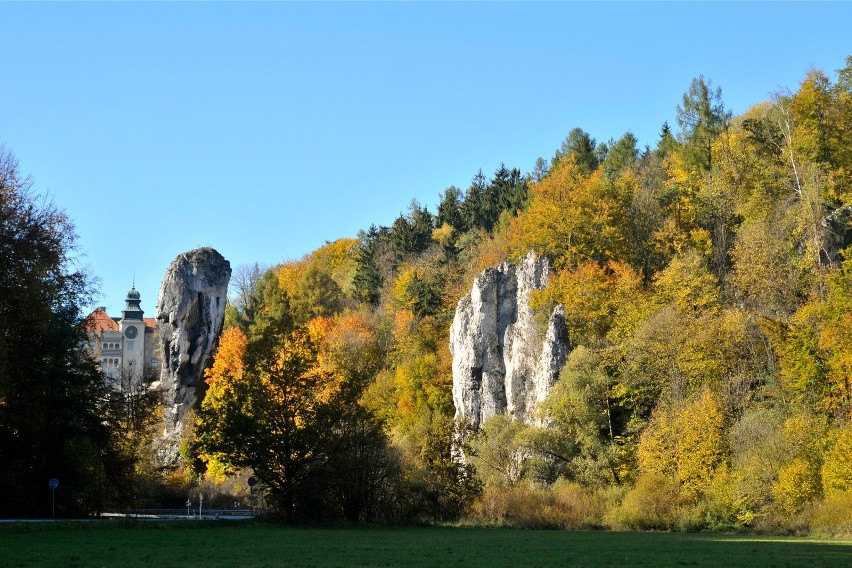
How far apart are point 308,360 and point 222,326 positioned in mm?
56733

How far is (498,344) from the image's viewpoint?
74.9 meters

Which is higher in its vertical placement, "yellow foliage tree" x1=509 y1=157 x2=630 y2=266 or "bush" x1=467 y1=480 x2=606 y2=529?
"yellow foliage tree" x1=509 y1=157 x2=630 y2=266

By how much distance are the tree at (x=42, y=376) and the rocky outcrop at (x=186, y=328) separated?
158 feet

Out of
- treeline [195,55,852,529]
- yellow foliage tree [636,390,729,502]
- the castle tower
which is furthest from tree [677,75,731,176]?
the castle tower

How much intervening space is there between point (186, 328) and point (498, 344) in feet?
124

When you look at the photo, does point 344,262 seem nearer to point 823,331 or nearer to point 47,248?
point 823,331

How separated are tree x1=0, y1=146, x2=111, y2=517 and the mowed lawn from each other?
21.4ft

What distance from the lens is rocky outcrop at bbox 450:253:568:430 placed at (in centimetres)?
7069

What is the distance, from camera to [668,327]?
5994 cm

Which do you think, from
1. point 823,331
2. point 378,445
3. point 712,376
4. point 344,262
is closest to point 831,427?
point 823,331

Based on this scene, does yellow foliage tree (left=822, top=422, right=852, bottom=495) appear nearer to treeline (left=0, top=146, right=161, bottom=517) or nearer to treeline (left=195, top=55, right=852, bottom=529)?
treeline (left=195, top=55, right=852, bottom=529)

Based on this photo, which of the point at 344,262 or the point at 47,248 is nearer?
the point at 47,248

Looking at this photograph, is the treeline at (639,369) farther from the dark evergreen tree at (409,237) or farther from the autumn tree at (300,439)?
the dark evergreen tree at (409,237)

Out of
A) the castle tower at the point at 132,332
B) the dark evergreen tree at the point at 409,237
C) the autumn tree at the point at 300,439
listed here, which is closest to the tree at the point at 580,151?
the dark evergreen tree at the point at 409,237
